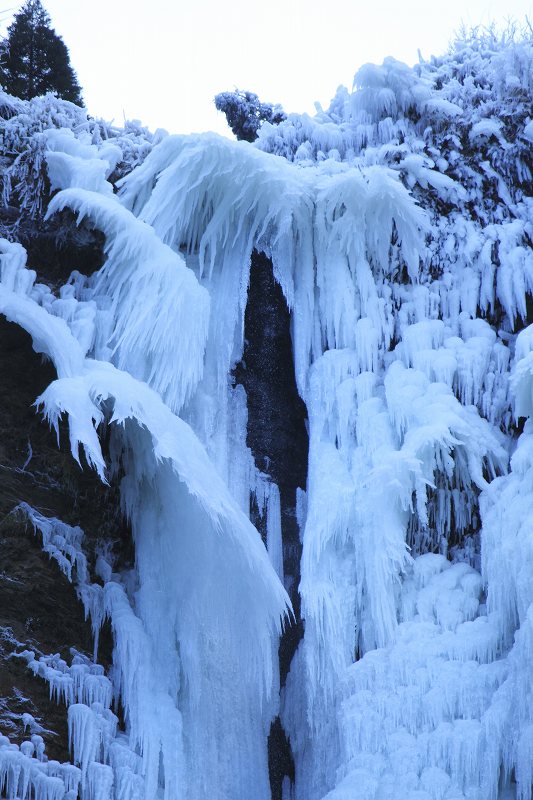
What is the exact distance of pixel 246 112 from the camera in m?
10.9

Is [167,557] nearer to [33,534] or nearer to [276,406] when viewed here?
[33,534]

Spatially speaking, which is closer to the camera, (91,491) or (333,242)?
(91,491)

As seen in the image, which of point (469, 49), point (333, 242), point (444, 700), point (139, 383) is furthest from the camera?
point (469, 49)

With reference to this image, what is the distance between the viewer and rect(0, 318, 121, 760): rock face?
5980mm

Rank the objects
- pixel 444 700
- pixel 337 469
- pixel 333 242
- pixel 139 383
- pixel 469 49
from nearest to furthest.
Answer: pixel 444 700, pixel 139 383, pixel 337 469, pixel 333 242, pixel 469 49

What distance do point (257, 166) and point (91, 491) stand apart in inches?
122

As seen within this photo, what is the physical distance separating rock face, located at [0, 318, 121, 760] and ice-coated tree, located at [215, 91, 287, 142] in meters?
4.91

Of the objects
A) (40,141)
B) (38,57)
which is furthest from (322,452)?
(38,57)

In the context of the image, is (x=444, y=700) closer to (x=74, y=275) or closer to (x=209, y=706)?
(x=209, y=706)

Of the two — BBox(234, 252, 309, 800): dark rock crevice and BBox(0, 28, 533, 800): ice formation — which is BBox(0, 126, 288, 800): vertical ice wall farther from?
BBox(234, 252, 309, 800): dark rock crevice

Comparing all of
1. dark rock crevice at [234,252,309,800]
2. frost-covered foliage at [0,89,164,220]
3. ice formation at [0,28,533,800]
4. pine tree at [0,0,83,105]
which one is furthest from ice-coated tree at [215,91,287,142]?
pine tree at [0,0,83,105]

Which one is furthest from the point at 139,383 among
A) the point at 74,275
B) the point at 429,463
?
the point at 429,463

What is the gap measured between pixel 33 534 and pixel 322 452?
95.7 inches

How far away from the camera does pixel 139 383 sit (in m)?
6.79
